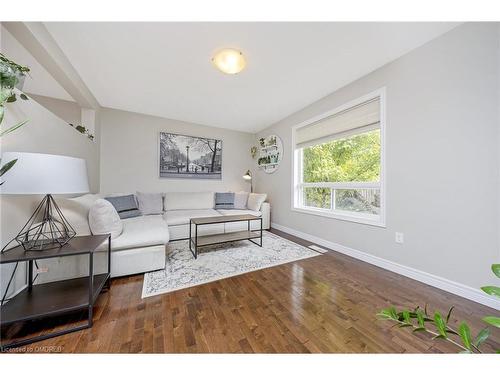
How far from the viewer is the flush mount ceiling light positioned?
1.89 m

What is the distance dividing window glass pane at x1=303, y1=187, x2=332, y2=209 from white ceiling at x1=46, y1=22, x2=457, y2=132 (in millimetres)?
1507

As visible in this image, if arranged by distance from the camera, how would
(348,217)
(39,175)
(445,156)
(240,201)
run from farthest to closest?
(240,201), (348,217), (445,156), (39,175)

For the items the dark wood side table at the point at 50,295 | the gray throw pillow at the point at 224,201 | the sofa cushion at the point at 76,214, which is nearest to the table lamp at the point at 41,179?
the dark wood side table at the point at 50,295

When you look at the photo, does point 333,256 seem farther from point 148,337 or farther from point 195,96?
point 195,96

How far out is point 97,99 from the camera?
310 cm

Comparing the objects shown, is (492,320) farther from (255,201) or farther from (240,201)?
(240,201)

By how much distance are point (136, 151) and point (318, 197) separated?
140 inches

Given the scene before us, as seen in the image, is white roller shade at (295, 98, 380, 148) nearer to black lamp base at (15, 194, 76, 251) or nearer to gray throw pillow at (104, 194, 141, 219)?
gray throw pillow at (104, 194, 141, 219)

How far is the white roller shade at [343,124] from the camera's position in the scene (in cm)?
234

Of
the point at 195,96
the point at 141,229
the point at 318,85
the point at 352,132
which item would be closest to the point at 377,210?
the point at 352,132

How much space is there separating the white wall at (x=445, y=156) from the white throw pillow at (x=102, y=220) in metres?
2.92

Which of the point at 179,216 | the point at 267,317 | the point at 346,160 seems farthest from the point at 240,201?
the point at 267,317

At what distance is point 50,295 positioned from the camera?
4.35 feet

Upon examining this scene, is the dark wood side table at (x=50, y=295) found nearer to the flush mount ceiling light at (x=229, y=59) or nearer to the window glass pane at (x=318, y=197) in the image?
the flush mount ceiling light at (x=229, y=59)
